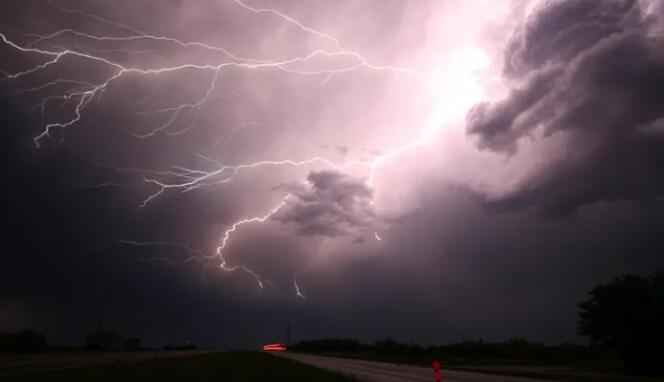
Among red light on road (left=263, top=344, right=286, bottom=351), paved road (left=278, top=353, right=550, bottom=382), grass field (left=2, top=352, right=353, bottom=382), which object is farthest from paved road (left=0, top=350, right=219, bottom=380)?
red light on road (left=263, top=344, right=286, bottom=351)

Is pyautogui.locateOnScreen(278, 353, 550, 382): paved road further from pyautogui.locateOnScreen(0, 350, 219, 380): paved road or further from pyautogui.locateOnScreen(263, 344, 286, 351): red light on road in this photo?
pyautogui.locateOnScreen(263, 344, 286, 351): red light on road

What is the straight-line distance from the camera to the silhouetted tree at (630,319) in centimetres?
3628

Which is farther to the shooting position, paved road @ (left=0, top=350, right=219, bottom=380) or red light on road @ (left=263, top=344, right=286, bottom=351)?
red light on road @ (left=263, top=344, right=286, bottom=351)

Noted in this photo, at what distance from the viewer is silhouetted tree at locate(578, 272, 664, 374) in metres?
36.3

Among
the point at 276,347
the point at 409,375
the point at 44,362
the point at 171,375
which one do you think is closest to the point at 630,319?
the point at 409,375

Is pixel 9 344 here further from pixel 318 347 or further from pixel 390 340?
pixel 318 347

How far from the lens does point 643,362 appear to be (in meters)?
36.4

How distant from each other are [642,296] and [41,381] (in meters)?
35.9

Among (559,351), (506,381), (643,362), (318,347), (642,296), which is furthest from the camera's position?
(318,347)

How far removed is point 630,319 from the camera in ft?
124

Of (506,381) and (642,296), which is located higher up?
(642,296)

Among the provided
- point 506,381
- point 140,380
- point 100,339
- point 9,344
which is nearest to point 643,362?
point 506,381

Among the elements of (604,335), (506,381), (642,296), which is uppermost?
(642,296)

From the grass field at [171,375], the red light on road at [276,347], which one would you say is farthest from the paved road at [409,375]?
the red light on road at [276,347]
